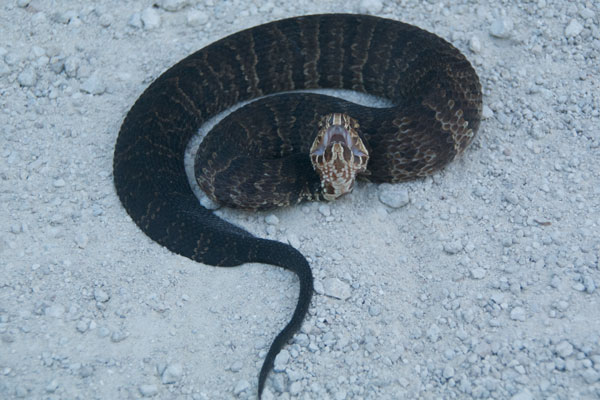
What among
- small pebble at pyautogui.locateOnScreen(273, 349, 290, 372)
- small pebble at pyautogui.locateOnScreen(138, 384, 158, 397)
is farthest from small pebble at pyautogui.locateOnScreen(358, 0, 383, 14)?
small pebble at pyautogui.locateOnScreen(138, 384, 158, 397)

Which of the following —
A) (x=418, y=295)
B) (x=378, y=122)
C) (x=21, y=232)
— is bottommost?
(x=21, y=232)

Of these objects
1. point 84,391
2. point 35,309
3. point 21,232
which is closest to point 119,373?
point 84,391

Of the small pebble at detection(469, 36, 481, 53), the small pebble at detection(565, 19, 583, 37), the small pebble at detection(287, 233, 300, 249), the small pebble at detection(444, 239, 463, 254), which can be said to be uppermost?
the small pebble at detection(565, 19, 583, 37)

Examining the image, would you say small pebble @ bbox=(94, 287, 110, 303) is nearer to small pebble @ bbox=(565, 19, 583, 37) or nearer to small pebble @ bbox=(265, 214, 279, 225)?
small pebble @ bbox=(265, 214, 279, 225)

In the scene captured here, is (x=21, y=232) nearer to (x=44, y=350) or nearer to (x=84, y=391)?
(x=44, y=350)

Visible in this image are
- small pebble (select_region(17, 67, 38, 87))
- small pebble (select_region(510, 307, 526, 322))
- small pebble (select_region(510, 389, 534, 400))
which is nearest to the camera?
small pebble (select_region(510, 389, 534, 400))

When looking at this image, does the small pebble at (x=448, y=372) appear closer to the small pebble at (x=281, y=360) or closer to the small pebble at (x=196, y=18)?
the small pebble at (x=281, y=360)

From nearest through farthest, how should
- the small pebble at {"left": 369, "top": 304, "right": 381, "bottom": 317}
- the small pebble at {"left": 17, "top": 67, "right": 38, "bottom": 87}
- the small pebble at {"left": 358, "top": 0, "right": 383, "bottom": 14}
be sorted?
the small pebble at {"left": 369, "top": 304, "right": 381, "bottom": 317} → the small pebble at {"left": 17, "top": 67, "right": 38, "bottom": 87} → the small pebble at {"left": 358, "top": 0, "right": 383, "bottom": 14}
